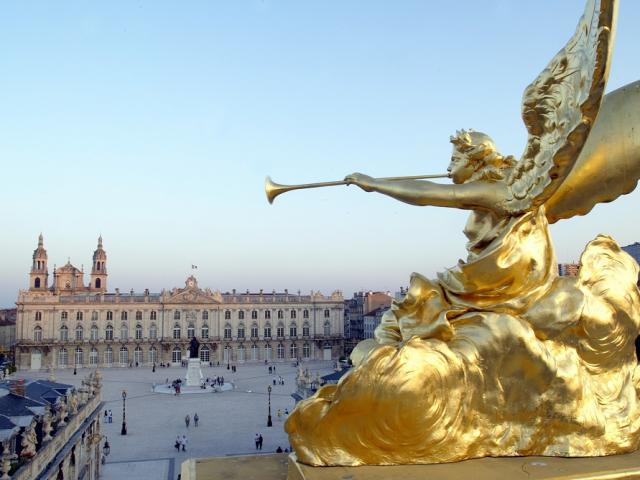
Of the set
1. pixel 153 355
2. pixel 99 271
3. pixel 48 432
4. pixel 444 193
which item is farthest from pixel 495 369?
pixel 99 271

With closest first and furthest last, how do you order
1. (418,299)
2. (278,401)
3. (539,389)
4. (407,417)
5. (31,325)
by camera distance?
1. (407,417)
2. (539,389)
3. (418,299)
4. (278,401)
5. (31,325)

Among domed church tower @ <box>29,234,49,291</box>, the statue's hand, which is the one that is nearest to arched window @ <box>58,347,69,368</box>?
domed church tower @ <box>29,234,49,291</box>

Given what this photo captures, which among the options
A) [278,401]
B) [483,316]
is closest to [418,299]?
[483,316]

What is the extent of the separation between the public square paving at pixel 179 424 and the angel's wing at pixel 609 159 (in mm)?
15580

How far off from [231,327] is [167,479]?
47.8 m

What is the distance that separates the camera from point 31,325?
6003 centimetres

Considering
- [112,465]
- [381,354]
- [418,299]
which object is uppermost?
[418,299]

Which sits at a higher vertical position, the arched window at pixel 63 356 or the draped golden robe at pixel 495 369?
the draped golden robe at pixel 495 369

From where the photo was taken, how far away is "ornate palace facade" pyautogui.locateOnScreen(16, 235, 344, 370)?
197 feet

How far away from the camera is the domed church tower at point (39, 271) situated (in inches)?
2889

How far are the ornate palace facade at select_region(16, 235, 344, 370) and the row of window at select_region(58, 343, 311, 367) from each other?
3.8 inches

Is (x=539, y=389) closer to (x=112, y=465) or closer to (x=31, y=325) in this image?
(x=112, y=465)

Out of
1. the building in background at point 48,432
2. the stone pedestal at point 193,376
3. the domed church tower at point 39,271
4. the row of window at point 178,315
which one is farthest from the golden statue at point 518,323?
the domed church tower at point 39,271

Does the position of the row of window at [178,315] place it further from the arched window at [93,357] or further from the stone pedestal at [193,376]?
the stone pedestal at [193,376]
